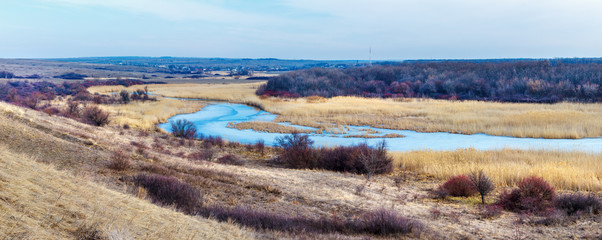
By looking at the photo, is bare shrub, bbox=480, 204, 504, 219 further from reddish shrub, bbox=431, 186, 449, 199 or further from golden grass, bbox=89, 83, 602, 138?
golden grass, bbox=89, 83, 602, 138

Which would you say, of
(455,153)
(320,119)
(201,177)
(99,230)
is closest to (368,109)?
(320,119)

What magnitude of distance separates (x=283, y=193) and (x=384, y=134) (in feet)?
67.6

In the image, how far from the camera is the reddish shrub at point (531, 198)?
10.5 metres

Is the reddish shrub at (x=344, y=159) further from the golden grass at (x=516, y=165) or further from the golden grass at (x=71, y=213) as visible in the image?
→ the golden grass at (x=71, y=213)

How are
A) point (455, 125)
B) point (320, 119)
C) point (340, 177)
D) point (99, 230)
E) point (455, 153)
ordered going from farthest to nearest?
point (320, 119) → point (455, 125) → point (455, 153) → point (340, 177) → point (99, 230)

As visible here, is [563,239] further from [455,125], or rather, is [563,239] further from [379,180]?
[455,125]

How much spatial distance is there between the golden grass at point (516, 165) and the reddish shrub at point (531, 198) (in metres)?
2.51

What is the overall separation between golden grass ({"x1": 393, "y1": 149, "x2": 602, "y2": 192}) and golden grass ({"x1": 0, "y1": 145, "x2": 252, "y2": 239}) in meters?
11.0

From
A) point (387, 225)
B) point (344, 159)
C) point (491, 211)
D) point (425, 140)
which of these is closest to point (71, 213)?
point (387, 225)

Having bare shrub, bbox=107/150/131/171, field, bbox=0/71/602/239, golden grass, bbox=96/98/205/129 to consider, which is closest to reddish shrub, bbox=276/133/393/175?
field, bbox=0/71/602/239

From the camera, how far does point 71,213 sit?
18.1ft

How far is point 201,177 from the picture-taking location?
39.4ft

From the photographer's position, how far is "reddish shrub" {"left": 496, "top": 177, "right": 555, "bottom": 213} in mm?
10461

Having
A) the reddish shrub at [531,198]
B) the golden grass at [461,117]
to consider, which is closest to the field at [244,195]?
the reddish shrub at [531,198]
